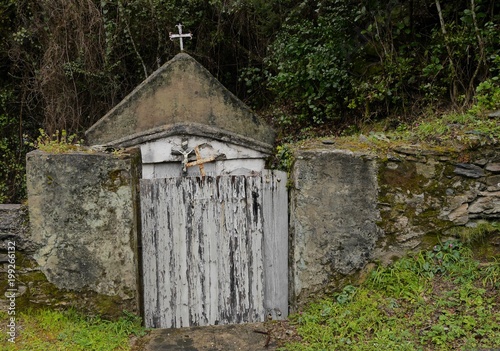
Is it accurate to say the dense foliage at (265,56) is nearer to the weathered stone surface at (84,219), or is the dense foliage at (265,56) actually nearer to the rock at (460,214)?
the rock at (460,214)

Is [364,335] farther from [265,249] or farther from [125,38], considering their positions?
[125,38]

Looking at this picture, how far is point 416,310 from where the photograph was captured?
12.8 feet

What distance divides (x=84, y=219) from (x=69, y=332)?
0.99 m

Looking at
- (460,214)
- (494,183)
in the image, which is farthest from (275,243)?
(494,183)

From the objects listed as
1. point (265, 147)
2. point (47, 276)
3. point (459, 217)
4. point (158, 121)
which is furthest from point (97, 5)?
point (459, 217)

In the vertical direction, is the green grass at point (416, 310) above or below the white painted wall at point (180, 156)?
below

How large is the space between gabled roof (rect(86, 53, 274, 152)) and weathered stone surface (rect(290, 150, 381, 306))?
13.5 feet

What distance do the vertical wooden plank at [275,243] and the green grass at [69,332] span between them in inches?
51.6

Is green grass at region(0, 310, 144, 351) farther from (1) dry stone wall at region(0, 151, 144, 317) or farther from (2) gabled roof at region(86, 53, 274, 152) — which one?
(2) gabled roof at region(86, 53, 274, 152)

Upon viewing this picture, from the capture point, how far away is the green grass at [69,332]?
378cm

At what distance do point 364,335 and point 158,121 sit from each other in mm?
6094

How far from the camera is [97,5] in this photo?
11375 mm

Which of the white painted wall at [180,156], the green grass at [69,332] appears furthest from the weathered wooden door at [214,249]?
the white painted wall at [180,156]

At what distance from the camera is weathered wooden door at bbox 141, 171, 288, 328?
14.2 ft
